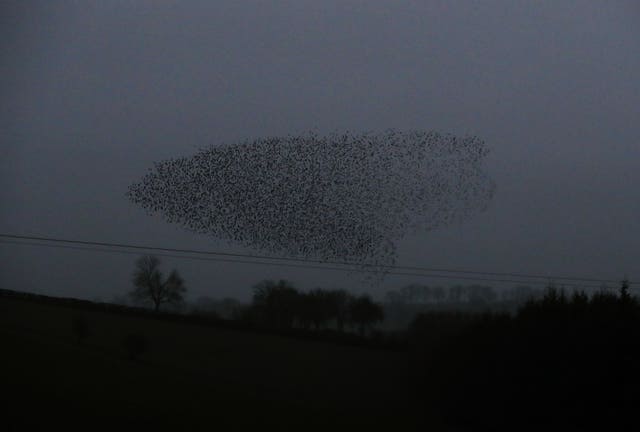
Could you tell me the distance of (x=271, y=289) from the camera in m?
44.9

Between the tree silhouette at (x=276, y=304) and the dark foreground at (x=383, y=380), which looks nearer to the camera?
the dark foreground at (x=383, y=380)

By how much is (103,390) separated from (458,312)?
17.6m

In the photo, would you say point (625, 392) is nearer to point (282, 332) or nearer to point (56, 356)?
point (56, 356)

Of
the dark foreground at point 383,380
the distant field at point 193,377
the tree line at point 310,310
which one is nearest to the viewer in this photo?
the dark foreground at point 383,380

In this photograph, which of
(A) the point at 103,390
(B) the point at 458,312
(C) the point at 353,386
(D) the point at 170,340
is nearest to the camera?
(A) the point at 103,390

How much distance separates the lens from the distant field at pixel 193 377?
15148 millimetres

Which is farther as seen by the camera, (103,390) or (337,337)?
(337,337)

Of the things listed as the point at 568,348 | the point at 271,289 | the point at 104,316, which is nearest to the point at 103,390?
the point at 568,348

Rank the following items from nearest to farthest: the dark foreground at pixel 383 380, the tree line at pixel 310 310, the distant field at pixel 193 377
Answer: the dark foreground at pixel 383 380 < the distant field at pixel 193 377 < the tree line at pixel 310 310

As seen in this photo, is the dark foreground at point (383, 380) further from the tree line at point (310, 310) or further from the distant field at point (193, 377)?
the tree line at point (310, 310)

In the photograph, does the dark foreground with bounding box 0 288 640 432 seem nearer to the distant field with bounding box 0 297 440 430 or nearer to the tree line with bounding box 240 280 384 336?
the distant field with bounding box 0 297 440 430

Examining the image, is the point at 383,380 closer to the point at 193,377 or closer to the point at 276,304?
the point at 193,377

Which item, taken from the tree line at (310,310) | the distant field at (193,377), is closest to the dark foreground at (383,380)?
the distant field at (193,377)

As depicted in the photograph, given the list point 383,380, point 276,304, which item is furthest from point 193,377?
point 276,304
